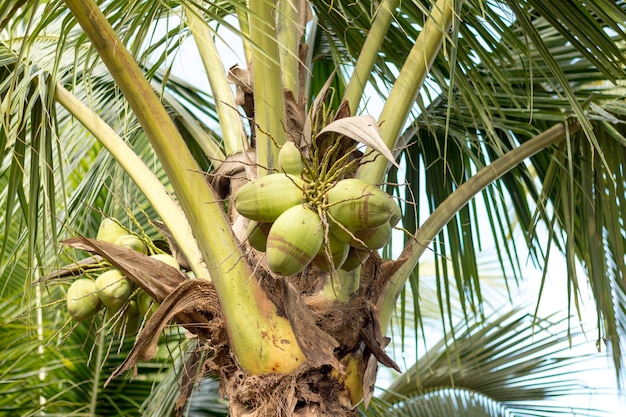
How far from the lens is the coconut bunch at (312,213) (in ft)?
4.44

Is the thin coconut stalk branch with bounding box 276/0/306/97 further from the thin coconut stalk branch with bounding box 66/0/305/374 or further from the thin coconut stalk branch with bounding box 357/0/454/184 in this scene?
the thin coconut stalk branch with bounding box 66/0/305/374

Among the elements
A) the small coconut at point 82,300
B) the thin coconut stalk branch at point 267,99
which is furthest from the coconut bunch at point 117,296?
the thin coconut stalk branch at point 267,99

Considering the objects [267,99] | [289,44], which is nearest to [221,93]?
[289,44]

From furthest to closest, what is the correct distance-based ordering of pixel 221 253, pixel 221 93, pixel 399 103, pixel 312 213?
pixel 221 93, pixel 399 103, pixel 221 253, pixel 312 213

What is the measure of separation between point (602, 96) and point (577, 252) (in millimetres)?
603

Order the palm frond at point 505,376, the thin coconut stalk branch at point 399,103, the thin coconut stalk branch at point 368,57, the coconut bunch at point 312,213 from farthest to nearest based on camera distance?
the palm frond at point 505,376 → the thin coconut stalk branch at point 368,57 → the thin coconut stalk branch at point 399,103 → the coconut bunch at point 312,213

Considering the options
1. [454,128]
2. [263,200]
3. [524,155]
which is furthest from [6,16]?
[454,128]

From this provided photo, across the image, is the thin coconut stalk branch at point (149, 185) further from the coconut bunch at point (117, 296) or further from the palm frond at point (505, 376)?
the palm frond at point (505, 376)

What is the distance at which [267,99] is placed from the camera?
5.59 feet

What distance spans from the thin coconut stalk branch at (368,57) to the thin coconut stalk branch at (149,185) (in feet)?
1.63

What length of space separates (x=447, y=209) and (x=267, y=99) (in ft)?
1.98

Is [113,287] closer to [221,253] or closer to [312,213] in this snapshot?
[221,253]

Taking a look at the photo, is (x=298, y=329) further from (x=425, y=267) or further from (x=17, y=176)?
(x=425, y=267)

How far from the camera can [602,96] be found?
245 cm
